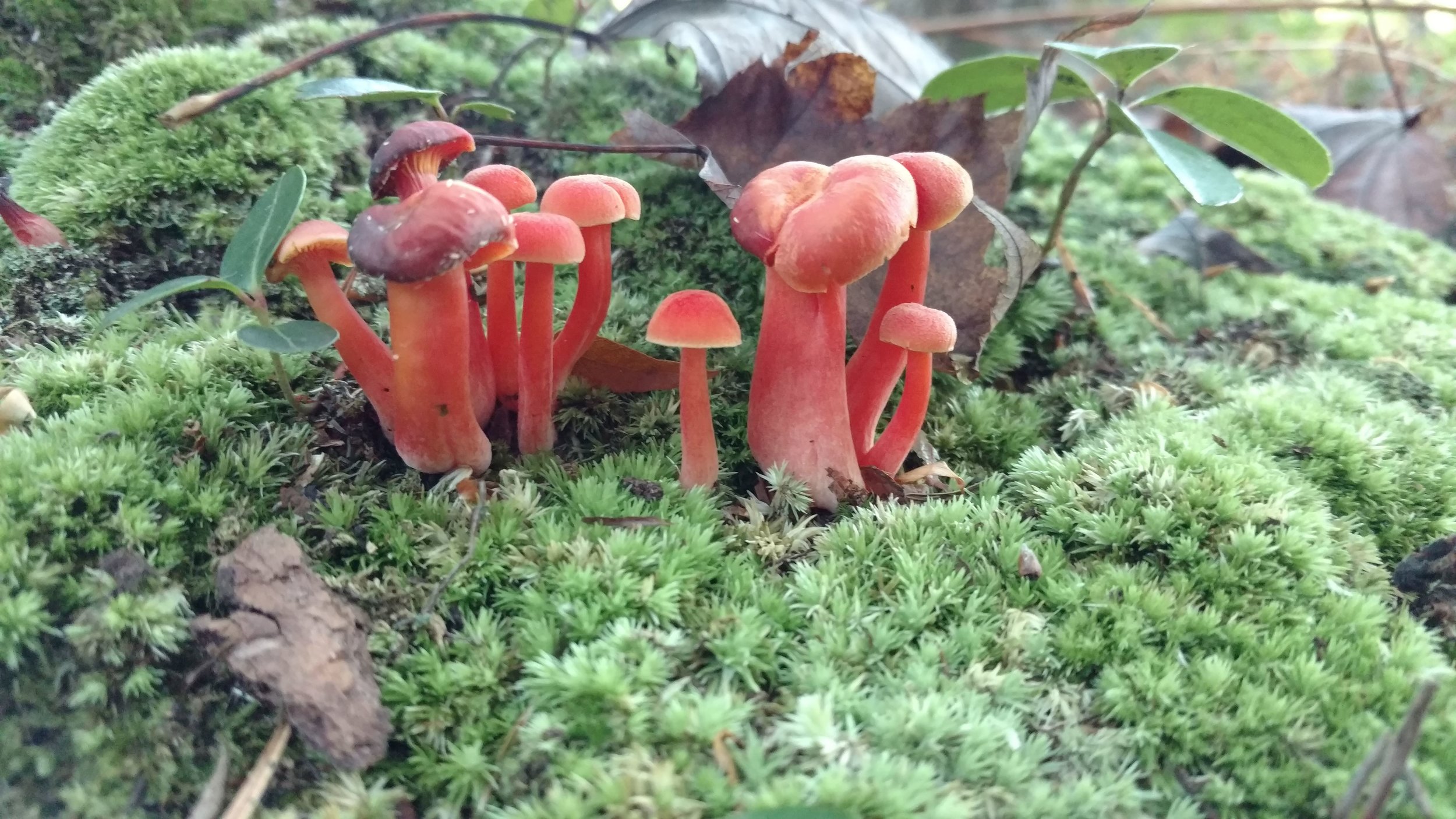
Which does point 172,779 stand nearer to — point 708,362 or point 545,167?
point 708,362

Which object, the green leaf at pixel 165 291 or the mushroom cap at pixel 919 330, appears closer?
the green leaf at pixel 165 291

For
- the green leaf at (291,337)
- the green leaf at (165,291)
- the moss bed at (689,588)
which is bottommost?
the moss bed at (689,588)

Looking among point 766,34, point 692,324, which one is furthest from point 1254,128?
point 692,324

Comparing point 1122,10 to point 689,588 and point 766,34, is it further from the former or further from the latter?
point 689,588

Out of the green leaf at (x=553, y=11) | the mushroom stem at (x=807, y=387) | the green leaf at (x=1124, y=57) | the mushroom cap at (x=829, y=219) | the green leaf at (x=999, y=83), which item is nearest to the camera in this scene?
the mushroom cap at (x=829, y=219)

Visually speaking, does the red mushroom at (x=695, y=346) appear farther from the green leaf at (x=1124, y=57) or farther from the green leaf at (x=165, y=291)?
the green leaf at (x=1124, y=57)

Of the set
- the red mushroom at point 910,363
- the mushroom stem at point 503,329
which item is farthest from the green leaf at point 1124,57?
the mushroom stem at point 503,329

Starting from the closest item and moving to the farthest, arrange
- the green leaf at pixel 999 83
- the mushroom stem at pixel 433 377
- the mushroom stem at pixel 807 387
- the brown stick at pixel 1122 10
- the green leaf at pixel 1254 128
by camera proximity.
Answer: the mushroom stem at pixel 433 377 < the mushroom stem at pixel 807 387 < the green leaf at pixel 1254 128 < the green leaf at pixel 999 83 < the brown stick at pixel 1122 10
